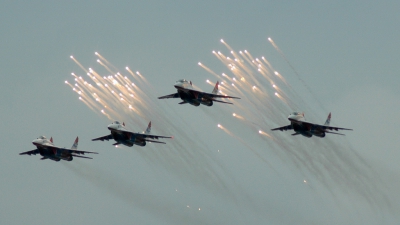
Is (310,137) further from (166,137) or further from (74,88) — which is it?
(74,88)

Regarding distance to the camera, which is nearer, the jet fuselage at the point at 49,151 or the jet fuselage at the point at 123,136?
the jet fuselage at the point at 123,136

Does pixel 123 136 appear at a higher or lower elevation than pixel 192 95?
lower

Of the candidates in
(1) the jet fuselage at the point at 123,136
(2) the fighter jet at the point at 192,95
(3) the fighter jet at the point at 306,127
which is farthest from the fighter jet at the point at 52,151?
(3) the fighter jet at the point at 306,127

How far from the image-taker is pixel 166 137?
147m

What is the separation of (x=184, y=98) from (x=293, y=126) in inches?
653

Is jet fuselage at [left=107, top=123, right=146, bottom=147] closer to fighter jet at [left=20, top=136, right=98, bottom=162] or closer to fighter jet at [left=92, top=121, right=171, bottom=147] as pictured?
fighter jet at [left=92, top=121, right=171, bottom=147]

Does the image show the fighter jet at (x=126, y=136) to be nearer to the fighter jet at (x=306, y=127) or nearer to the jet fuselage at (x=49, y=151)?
the jet fuselage at (x=49, y=151)

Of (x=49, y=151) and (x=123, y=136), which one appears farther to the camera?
(x=49, y=151)

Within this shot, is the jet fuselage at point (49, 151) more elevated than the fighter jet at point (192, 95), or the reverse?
the fighter jet at point (192, 95)

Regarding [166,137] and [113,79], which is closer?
[166,137]

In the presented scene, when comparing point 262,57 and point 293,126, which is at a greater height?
point 262,57

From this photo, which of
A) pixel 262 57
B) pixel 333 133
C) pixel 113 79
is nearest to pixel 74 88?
pixel 113 79

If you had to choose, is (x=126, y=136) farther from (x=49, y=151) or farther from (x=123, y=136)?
(x=49, y=151)

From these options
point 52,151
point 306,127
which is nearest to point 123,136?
point 52,151
